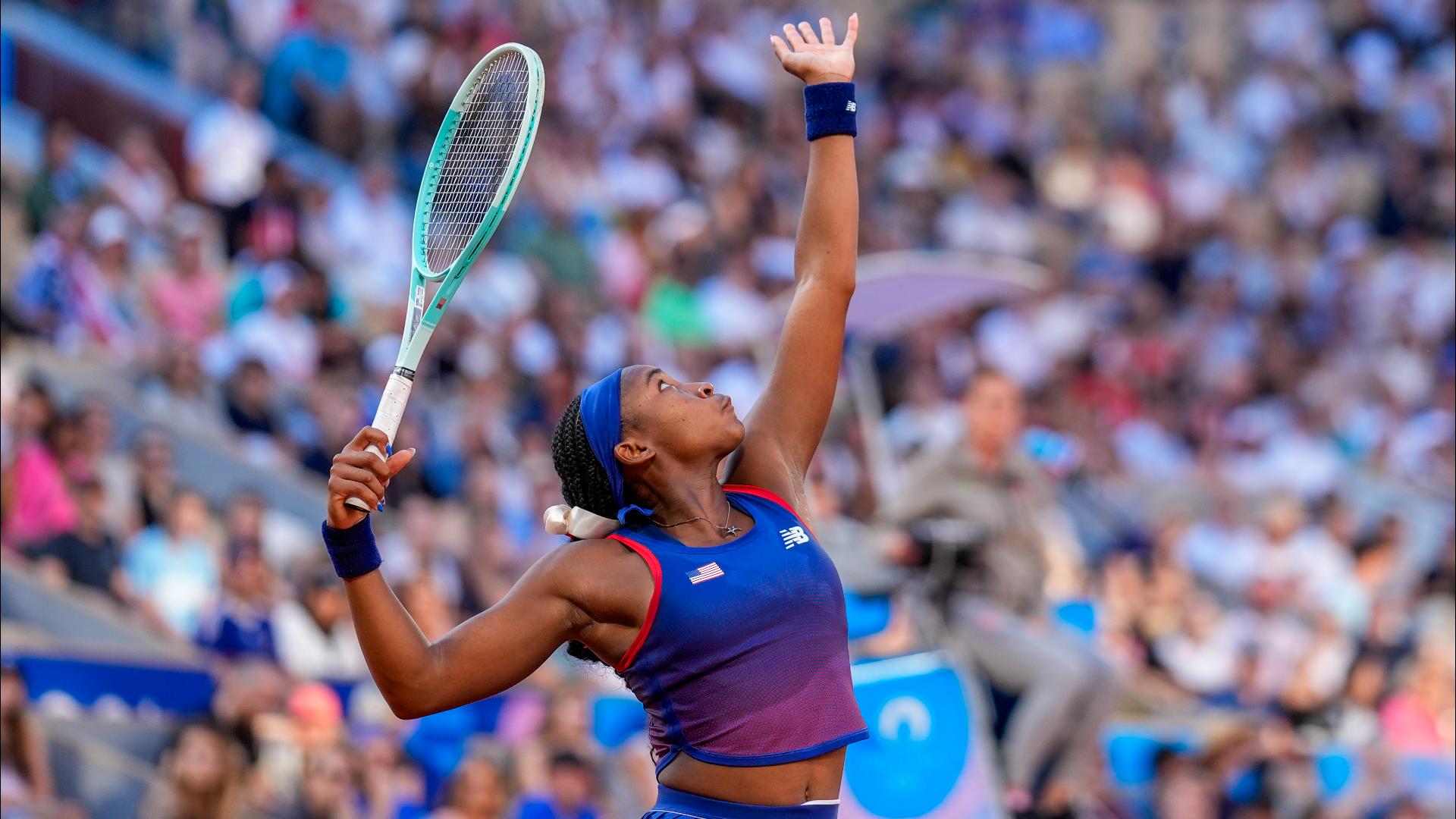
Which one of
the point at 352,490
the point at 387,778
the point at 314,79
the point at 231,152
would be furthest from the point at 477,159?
the point at 314,79

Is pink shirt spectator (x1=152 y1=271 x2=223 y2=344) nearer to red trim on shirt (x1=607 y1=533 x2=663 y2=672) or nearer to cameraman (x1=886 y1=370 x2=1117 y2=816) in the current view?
A: cameraman (x1=886 y1=370 x2=1117 y2=816)

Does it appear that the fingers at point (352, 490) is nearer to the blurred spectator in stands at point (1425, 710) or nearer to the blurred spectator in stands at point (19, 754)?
the blurred spectator in stands at point (19, 754)

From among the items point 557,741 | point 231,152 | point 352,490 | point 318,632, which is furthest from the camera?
point 231,152

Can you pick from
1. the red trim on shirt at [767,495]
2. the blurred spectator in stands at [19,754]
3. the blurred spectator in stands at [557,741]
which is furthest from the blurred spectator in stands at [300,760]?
the red trim on shirt at [767,495]

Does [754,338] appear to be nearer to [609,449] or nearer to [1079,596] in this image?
[1079,596]

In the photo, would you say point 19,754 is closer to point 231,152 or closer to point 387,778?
point 387,778

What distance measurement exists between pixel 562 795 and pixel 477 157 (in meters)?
4.05

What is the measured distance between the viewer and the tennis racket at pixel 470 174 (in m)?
4.36

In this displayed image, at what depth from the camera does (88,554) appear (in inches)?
358

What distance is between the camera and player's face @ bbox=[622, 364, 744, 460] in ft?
13.9

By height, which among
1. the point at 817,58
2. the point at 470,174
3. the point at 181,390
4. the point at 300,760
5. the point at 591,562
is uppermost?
the point at 817,58

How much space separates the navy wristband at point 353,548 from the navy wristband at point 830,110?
1524mm

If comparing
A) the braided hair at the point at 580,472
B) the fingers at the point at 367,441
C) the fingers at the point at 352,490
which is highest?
the fingers at the point at 367,441

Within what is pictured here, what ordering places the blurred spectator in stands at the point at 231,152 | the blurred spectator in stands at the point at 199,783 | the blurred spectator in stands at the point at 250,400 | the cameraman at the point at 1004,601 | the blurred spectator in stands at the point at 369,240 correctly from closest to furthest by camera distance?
the cameraman at the point at 1004,601 < the blurred spectator in stands at the point at 199,783 < the blurred spectator in stands at the point at 250,400 < the blurred spectator in stands at the point at 231,152 < the blurred spectator in stands at the point at 369,240
